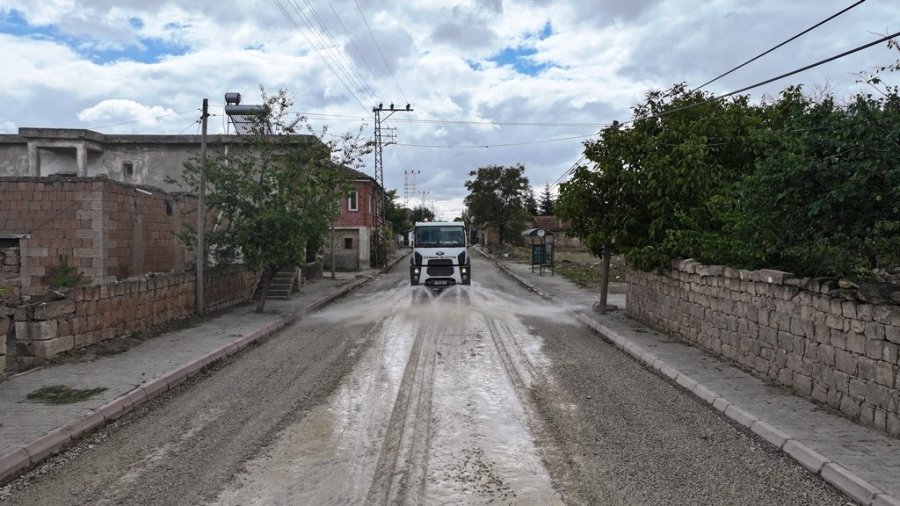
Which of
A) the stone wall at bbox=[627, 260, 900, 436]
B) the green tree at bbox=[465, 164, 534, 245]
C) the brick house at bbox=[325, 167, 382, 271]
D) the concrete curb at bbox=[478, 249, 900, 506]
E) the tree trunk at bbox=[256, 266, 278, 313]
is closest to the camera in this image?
the concrete curb at bbox=[478, 249, 900, 506]

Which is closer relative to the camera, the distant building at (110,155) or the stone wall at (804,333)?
the stone wall at (804,333)

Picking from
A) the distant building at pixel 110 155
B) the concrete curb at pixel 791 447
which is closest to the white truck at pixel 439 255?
the distant building at pixel 110 155

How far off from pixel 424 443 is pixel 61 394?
490 centimetres

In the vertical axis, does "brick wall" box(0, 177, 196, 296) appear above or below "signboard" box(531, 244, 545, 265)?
above

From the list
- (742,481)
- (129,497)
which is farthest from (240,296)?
(742,481)

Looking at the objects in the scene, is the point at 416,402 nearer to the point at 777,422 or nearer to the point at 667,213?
the point at 777,422

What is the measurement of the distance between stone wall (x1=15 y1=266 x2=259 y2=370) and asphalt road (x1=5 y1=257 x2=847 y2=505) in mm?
2413

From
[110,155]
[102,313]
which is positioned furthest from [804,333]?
[110,155]

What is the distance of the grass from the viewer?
756 cm

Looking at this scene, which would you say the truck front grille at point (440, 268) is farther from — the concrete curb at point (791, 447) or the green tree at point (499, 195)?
the green tree at point (499, 195)

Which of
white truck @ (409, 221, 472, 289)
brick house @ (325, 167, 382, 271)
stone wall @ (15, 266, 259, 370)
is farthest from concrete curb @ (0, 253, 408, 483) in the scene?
brick house @ (325, 167, 382, 271)

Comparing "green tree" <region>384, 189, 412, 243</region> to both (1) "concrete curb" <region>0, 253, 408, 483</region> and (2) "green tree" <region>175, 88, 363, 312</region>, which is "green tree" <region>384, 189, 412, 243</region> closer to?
(2) "green tree" <region>175, 88, 363, 312</region>

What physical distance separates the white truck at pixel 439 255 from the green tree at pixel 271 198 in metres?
6.18

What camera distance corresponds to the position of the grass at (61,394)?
7559 mm
